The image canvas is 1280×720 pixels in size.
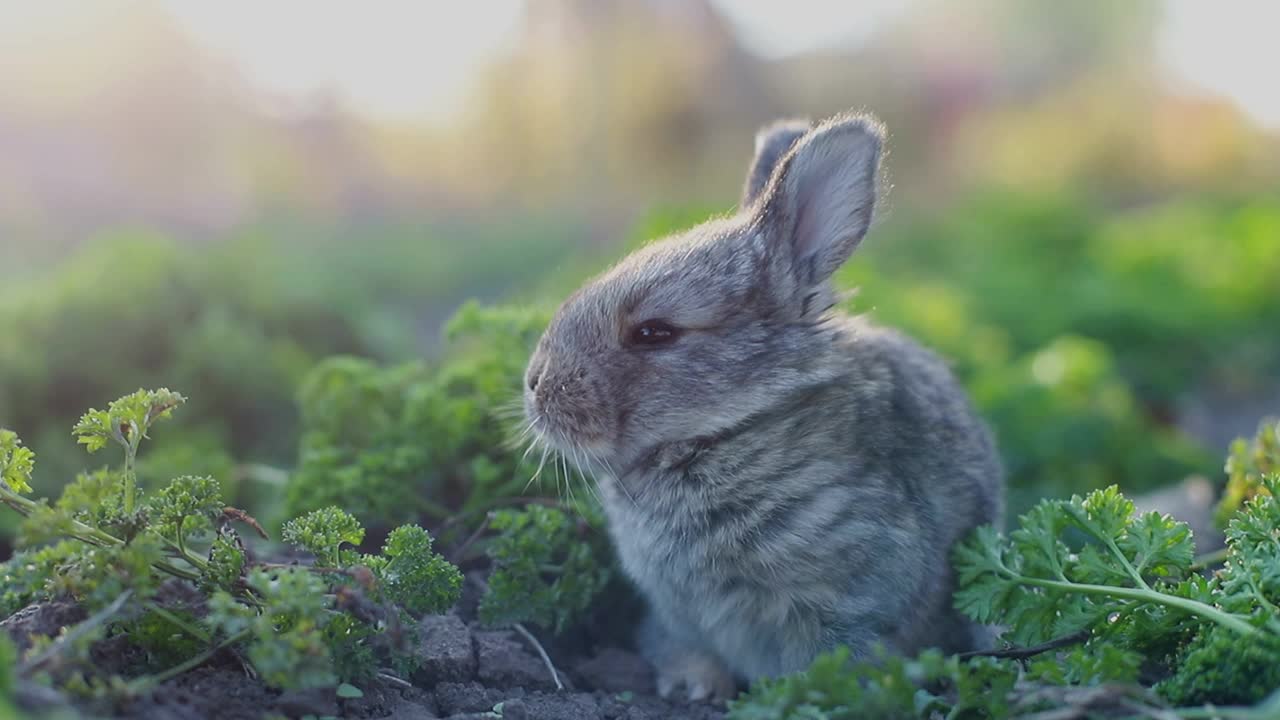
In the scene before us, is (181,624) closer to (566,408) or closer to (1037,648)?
(566,408)

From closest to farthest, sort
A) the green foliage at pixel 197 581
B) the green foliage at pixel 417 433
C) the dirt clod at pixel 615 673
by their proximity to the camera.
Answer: the green foliage at pixel 197 581 < the dirt clod at pixel 615 673 < the green foliage at pixel 417 433

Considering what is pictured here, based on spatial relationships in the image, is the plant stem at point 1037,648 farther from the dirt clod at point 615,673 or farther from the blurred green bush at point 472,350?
the blurred green bush at point 472,350

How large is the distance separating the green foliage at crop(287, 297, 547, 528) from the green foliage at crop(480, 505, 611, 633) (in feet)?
1.08

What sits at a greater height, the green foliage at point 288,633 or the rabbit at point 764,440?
the rabbit at point 764,440

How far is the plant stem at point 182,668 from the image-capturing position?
231 centimetres

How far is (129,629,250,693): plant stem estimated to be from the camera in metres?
2.31

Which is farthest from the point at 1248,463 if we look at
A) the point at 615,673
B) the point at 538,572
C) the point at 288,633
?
the point at 288,633

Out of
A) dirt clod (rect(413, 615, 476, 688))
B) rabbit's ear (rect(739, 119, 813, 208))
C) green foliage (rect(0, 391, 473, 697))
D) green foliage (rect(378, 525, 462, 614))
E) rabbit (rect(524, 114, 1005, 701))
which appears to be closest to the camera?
green foliage (rect(0, 391, 473, 697))

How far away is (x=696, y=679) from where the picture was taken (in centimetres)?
364

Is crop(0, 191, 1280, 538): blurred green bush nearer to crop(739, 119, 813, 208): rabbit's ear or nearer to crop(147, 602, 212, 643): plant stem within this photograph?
crop(739, 119, 813, 208): rabbit's ear

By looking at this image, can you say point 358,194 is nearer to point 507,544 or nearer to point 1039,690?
point 507,544

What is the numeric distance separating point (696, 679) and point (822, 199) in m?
1.67

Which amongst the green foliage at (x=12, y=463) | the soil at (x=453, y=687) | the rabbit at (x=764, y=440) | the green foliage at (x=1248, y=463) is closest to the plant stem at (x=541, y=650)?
the soil at (x=453, y=687)

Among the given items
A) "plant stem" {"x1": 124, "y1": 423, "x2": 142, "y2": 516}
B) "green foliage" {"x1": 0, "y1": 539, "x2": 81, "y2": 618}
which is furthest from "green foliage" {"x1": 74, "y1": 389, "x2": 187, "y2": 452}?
"green foliage" {"x1": 0, "y1": 539, "x2": 81, "y2": 618}
